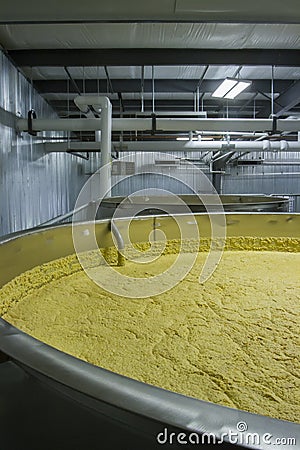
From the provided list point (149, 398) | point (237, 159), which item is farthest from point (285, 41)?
point (237, 159)

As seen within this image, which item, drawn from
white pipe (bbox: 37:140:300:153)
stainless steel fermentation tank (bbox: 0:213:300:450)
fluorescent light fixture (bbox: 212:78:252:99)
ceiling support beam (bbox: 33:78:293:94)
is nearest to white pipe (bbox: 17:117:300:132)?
fluorescent light fixture (bbox: 212:78:252:99)

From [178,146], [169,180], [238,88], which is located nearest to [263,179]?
[169,180]

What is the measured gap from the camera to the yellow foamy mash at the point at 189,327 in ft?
1.82

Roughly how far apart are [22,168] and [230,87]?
2112mm

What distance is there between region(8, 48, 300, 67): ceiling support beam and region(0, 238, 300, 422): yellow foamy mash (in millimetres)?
2285

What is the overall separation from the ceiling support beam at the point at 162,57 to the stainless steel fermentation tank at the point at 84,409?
3038 millimetres

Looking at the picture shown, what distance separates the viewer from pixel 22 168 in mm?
3566

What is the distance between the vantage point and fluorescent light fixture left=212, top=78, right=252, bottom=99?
274 cm

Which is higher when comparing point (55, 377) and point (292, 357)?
point (55, 377)

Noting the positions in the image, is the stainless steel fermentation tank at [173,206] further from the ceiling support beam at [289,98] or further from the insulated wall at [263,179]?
the insulated wall at [263,179]

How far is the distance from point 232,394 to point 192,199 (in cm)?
321

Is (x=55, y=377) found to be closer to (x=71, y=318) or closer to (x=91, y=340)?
(x=91, y=340)

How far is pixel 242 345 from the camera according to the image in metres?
0.69

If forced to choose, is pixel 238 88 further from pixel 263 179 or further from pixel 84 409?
pixel 263 179
